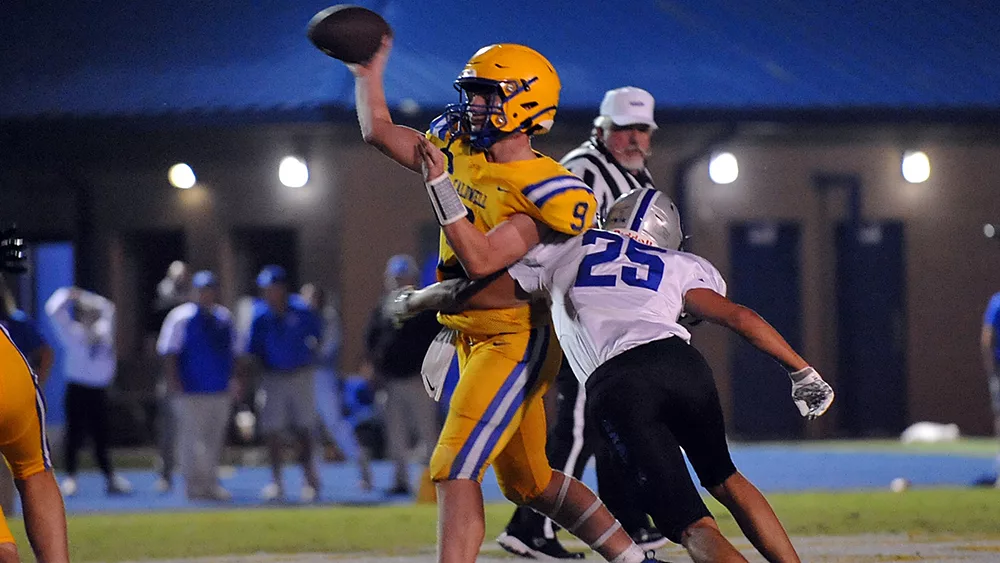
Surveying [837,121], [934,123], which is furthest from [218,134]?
[934,123]

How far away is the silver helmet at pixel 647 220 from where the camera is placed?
526 cm

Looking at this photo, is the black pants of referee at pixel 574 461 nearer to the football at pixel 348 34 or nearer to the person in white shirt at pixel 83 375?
the football at pixel 348 34

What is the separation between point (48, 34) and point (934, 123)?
8323 mm

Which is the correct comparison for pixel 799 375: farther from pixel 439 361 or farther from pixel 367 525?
pixel 367 525

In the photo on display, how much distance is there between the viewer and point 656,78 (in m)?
13.7

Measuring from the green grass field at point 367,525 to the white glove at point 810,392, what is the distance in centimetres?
322

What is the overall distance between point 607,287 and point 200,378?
7.44 m

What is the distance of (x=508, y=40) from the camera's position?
13664 mm

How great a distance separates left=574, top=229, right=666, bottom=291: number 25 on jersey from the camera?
497cm

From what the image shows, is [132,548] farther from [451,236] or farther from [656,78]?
[656,78]

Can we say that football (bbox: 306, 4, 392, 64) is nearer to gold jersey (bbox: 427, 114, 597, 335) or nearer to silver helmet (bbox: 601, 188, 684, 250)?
gold jersey (bbox: 427, 114, 597, 335)

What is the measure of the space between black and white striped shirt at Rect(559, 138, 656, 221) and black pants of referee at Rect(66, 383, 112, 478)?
6.66 meters

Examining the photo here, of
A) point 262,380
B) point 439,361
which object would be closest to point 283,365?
point 262,380

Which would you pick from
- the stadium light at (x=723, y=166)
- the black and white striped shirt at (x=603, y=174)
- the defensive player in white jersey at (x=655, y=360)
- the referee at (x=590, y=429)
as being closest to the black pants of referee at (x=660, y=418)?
the defensive player in white jersey at (x=655, y=360)
